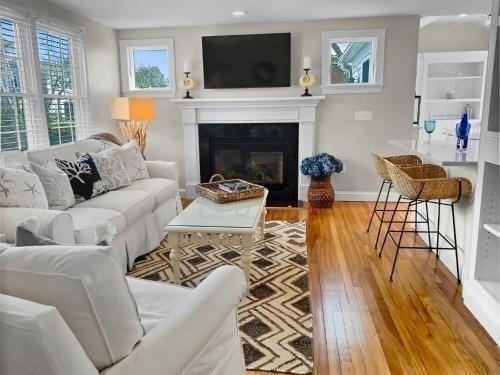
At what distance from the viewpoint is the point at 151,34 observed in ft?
16.6

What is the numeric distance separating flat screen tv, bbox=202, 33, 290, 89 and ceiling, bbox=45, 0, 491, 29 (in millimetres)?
228

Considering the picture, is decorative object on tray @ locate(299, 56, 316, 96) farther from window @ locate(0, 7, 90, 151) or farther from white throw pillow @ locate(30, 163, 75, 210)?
white throw pillow @ locate(30, 163, 75, 210)

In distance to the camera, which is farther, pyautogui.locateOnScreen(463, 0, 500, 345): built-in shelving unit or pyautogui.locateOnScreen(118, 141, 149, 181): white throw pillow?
pyautogui.locateOnScreen(118, 141, 149, 181): white throw pillow

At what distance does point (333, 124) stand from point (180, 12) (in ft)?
7.47

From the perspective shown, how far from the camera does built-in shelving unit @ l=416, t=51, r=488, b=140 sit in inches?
248

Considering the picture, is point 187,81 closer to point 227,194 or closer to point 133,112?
point 133,112

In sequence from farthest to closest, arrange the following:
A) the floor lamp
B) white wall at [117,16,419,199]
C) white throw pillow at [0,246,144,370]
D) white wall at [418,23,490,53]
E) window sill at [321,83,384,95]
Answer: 1. white wall at [418,23,490,53]
2. window sill at [321,83,384,95]
3. white wall at [117,16,419,199]
4. the floor lamp
5. white throw pillow at [0,246,144,370]

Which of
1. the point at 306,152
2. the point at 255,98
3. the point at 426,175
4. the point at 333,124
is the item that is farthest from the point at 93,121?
the point at 426,175

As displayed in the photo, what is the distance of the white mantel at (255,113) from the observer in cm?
486

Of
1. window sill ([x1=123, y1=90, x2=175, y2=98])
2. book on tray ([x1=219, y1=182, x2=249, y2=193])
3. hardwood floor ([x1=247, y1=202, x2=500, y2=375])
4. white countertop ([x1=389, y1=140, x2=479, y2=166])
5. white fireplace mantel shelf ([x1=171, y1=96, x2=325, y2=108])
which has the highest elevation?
window sill ([x1=123, y1=90, x2=175, y2=98])

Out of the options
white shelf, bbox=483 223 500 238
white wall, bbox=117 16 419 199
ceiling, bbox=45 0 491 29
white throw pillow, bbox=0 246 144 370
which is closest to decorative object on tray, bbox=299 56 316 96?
white wall, bbox=117 16 419 199

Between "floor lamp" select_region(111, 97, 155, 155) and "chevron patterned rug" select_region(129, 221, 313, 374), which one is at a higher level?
"floor lamp" select_region(111, 97, 155, 155)

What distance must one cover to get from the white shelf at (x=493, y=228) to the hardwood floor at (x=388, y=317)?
55 centimetres

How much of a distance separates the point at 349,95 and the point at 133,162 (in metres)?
2.79
